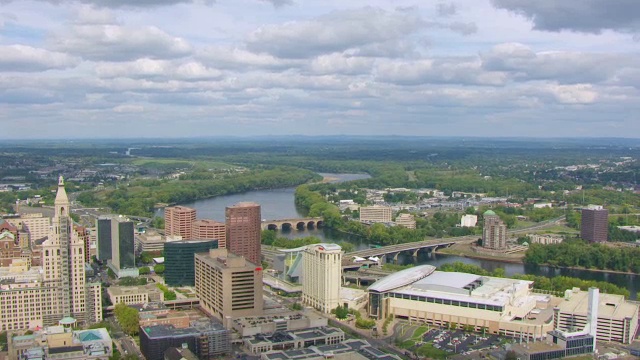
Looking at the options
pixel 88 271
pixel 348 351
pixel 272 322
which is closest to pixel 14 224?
pixel 88 271

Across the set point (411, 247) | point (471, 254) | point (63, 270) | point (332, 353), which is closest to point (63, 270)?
point (63, 270)

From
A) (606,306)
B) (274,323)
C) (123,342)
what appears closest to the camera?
(123,342)

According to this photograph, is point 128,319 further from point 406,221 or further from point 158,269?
point 406,221

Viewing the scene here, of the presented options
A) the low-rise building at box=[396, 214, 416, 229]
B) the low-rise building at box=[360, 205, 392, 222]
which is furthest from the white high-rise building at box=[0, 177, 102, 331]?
the low-rise building at box=[360, 205, 392, 222]

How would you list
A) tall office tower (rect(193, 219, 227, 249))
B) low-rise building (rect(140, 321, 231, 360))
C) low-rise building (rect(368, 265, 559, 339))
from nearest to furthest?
low-rise building (rect(140, 321, 231, 360)), low-rise building (rect(368, 265, 559, 339)), tall office tower (rect(193, 219, 227, 249))

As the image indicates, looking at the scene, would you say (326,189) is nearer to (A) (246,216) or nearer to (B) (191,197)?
(B) (191,197)

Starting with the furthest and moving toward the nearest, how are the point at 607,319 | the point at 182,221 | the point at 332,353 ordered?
the point at 182,221 → the point at 607,319 → the point at 332,353

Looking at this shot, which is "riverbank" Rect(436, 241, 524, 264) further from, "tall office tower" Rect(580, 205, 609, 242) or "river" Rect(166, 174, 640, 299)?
"tall office tower" Rect(580, 205, 609, 242)
